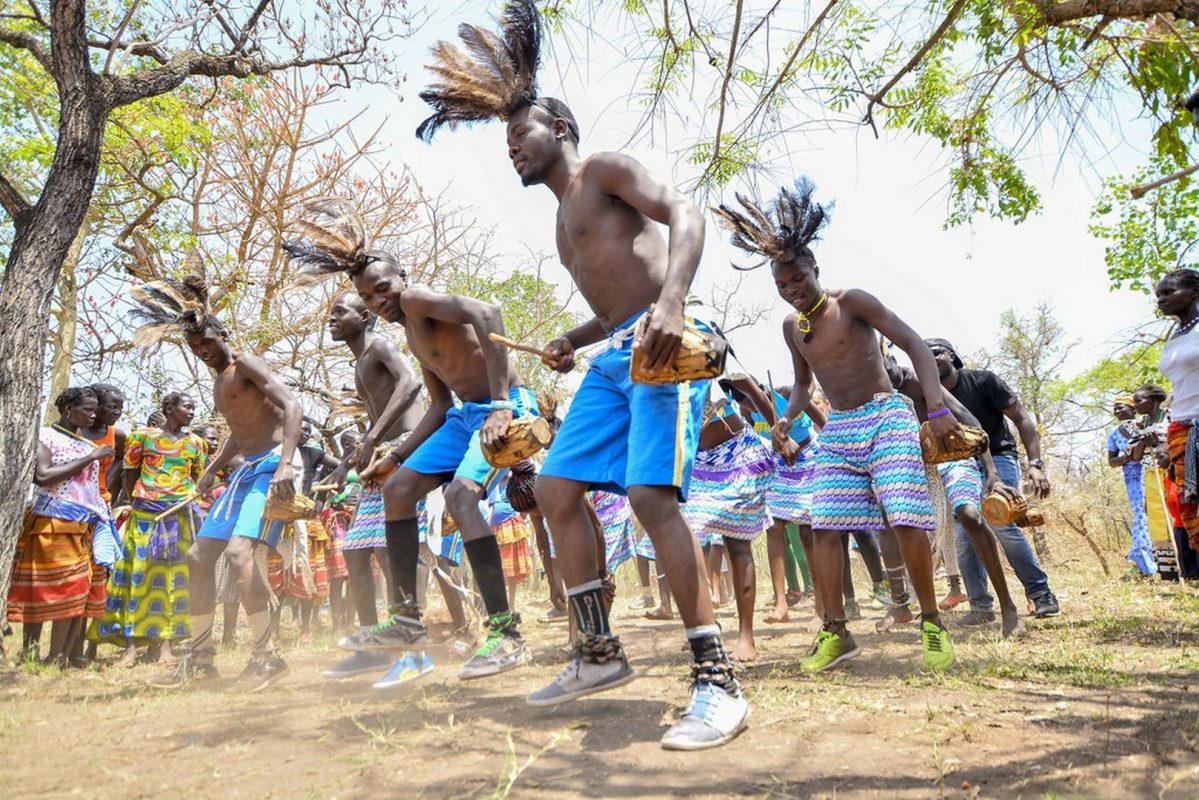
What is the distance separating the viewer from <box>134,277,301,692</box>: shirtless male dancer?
15.6 feet

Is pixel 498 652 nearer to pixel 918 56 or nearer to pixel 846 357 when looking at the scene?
pixel 846 357

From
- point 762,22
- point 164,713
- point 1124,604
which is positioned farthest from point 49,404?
point 1124,604

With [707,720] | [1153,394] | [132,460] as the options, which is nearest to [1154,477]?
[1153,394]

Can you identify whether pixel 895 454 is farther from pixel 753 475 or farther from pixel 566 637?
pixel 566 637

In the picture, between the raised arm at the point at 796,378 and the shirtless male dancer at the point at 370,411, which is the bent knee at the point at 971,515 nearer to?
the raised arm at the point at 796,378

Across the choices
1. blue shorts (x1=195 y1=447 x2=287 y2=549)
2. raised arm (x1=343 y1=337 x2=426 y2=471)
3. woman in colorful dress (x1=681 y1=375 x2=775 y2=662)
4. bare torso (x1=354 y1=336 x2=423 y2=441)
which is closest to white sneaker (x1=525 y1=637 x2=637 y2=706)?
woman in colorful dress (x1=681 y1=375 x2=775 y2=662)

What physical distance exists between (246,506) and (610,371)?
2740 mm

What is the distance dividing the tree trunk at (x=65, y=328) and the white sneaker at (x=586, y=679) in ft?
39.8

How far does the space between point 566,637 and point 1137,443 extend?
560 cm

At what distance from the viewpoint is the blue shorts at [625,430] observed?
9.34 feet

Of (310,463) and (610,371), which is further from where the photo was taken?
(310,463)

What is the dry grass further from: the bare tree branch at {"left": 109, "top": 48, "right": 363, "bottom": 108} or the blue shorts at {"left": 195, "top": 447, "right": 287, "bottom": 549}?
the bare tree branch at {"left": 109, "top": 48, "right": 363, "bottom": 108}

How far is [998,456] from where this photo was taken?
19.0 feet

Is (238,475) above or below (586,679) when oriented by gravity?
above
